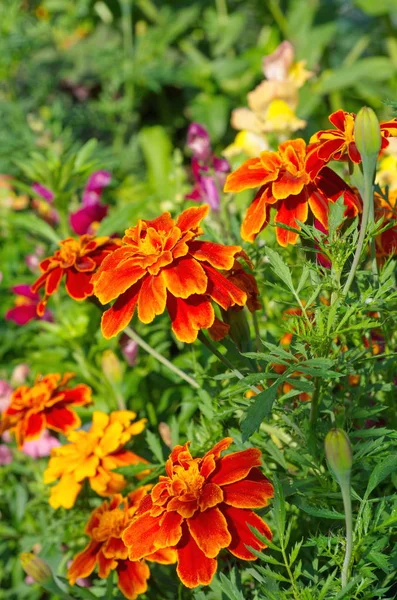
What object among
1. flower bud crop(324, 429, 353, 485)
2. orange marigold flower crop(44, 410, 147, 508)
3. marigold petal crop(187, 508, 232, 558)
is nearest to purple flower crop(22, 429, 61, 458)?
orange marigold flower crop(44, 410, 147, 508)

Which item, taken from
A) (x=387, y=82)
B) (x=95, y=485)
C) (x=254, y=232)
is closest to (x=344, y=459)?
(x=254, y=232)

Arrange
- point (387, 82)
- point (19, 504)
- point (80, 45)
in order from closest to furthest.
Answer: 1. point (19, 504)
2. point (387, 82)
3. point (80, 45)

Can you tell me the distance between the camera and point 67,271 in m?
0.86

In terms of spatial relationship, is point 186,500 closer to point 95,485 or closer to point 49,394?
point 95,485

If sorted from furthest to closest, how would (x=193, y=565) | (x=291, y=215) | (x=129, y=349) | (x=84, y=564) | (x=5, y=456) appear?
(x=5, y=456) < (x=129, y=349) < (x=84, y=564) < (x=291, y=215) < (x=193, y=565)

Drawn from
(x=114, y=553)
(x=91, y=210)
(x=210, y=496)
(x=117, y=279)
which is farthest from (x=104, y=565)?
(x=91, y=210)

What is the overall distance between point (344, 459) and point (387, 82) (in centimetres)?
265

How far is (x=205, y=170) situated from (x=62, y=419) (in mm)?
516

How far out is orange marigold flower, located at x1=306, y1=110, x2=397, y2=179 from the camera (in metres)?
0.69

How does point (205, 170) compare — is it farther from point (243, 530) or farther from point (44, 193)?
point (243, 530)

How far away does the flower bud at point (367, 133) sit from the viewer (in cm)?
61

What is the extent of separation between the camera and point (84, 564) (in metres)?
0.82

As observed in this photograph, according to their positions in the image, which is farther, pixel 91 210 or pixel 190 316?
pixel 91 210

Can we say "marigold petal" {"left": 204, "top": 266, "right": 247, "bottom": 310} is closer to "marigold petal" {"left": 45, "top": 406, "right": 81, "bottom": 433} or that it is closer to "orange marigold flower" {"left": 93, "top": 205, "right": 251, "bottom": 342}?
"orange marigold flower" {"left": 93, "top": 205, "right": 251, "bottom": 342}
